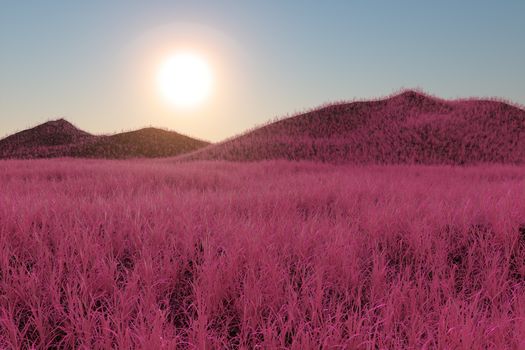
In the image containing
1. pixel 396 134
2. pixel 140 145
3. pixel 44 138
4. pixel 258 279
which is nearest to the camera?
pixel 258 279

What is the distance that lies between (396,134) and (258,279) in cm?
1585

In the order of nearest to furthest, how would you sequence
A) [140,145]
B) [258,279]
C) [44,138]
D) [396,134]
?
[258,279]
[396,134]
[140,145]
[44,138]

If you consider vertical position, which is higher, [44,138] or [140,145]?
[44,138]

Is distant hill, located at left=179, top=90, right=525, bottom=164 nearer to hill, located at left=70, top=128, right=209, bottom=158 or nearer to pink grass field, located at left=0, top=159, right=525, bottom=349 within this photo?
hill, located at left=70, top=128, right=209, bottom=158

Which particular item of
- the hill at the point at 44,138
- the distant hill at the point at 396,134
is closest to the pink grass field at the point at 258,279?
the distant hill at the point at 396,134

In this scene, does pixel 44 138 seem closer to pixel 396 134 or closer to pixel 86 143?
pixel 86 143

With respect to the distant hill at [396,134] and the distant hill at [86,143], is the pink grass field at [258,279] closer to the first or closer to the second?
the distant hill at [396,134]

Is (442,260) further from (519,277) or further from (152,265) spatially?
(152,265)

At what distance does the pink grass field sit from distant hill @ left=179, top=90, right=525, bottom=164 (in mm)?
11298

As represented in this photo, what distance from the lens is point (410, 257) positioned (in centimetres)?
290

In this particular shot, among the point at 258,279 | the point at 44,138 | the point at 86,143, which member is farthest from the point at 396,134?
the point at 44,138

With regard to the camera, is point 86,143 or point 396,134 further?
point 86,143

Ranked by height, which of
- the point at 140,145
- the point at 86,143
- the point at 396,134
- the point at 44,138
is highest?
the point at 44,138

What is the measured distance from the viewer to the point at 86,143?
1178 inches
